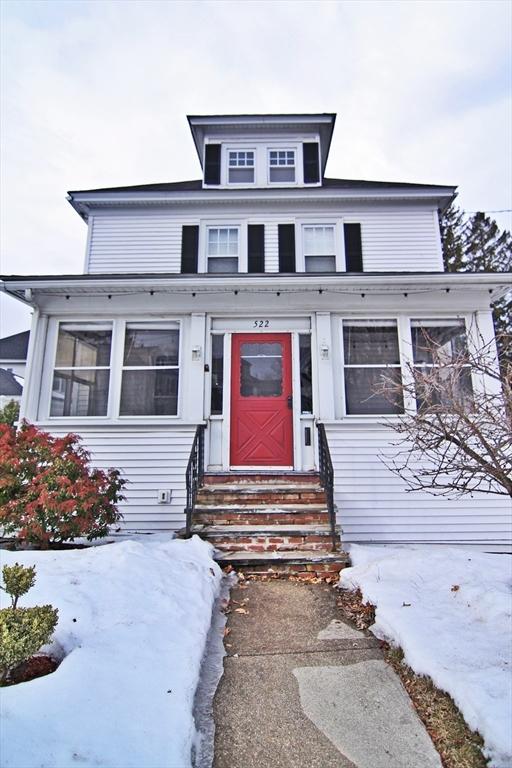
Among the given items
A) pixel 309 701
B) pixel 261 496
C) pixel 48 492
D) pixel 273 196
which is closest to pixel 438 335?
pixel 261 496

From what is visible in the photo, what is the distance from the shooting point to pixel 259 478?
5.75 metres

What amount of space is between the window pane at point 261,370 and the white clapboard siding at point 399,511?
145 cm

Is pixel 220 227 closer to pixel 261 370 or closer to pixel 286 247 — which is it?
pixel 286 247

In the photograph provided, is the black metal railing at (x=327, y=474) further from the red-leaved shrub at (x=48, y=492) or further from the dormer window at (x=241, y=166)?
the dormer window at (x=241, y=166)

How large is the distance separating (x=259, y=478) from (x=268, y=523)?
2.70 feet

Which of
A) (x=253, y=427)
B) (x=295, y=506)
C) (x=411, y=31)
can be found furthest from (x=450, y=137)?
(x=295, y=506)

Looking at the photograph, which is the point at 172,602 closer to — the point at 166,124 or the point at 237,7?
the point at 237,7

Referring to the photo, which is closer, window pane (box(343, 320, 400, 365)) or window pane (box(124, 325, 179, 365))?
window pane (box(343, 320, 400, 365))

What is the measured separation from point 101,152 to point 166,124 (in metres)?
3.99

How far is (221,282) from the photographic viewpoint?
19.6 ft

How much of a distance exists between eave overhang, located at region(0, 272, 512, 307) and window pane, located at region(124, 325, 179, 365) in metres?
0.67

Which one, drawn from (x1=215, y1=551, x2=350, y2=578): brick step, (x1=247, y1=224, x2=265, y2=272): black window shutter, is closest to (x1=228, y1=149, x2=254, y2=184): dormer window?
(x1=247, y1=224, x2=265, y2=272): black window shutter

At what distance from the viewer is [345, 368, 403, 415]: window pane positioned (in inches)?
240

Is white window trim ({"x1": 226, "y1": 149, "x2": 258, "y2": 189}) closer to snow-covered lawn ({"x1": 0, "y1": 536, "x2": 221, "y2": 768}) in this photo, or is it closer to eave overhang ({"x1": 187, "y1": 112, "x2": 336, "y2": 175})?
eave overhang ({"x1": 187, "y1": 112, "x2": 336, "y2": 175})
